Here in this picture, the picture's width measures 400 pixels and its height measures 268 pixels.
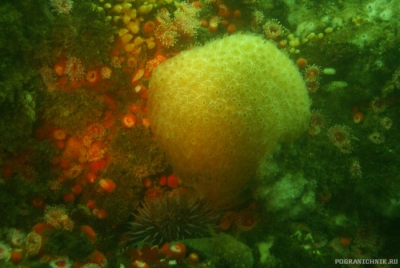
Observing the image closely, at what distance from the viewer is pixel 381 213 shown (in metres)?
5.52

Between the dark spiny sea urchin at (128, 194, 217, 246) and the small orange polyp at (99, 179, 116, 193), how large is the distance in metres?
0.64

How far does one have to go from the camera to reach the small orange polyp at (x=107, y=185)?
5129mm

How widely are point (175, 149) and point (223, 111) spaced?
3.76 ft

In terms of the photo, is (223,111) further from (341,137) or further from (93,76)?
(341,137)

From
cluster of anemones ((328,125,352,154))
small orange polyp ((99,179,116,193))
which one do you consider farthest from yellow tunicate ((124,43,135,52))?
cluster of anemones ((328,125,352,154))

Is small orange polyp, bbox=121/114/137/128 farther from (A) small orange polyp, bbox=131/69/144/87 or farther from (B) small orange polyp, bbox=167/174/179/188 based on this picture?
(B) small orange polyp, bbox=167/174/179/188

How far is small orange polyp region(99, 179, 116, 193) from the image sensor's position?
513 centimetres

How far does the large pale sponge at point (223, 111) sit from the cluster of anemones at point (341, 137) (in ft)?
3.07

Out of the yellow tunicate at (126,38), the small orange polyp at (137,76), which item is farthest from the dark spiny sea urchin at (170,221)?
the yellow tunicate at (126,38)

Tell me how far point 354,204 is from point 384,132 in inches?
67.7

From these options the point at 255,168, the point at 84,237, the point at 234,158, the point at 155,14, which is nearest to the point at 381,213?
the point at 255,168

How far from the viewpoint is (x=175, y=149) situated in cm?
530

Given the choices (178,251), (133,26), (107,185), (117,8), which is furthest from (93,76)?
(178,251)

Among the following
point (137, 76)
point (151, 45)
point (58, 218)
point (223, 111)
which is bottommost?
point (58, 218)
